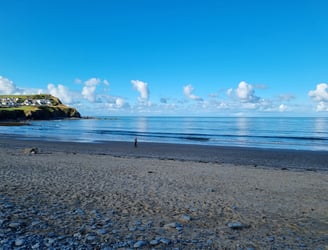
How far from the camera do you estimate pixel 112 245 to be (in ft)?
15.2

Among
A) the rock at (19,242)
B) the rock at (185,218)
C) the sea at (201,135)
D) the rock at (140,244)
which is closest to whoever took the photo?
the rock at (19,242)

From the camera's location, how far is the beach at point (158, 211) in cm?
491

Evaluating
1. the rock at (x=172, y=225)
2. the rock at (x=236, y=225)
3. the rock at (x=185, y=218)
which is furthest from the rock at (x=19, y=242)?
the rock at (x=236, y=225)

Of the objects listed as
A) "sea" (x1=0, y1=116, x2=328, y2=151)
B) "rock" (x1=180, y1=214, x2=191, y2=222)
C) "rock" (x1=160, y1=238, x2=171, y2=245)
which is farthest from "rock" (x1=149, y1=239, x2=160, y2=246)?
"sea" (x1=0, y1=116, x2=328, y2=151)

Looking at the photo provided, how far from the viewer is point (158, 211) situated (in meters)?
6.71

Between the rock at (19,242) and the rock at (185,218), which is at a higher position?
the rock at (19,242)

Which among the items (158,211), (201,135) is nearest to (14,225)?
(158,211)

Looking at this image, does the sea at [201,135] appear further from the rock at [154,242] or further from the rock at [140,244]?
the rock at [140,244]

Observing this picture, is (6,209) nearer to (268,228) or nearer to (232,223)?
(232,223)

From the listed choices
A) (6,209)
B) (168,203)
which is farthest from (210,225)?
(6,209)

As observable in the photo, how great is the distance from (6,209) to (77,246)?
2953mm

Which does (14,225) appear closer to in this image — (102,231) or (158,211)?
(102,231)

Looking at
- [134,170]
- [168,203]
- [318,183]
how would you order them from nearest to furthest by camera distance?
[168,203] → [318,183] → [134,170]

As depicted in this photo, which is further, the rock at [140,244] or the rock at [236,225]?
the rock at [236,225]
